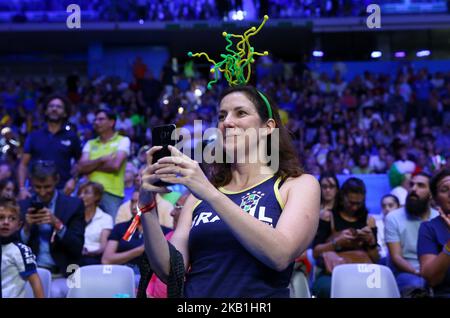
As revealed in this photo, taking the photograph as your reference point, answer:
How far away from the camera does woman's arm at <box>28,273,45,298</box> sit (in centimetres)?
396

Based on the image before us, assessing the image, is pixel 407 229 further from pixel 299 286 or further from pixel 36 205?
pixel 36 205

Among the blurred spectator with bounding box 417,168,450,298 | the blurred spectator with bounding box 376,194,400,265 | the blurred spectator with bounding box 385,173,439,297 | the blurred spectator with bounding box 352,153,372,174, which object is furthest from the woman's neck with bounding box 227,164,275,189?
the blurred spectator with bounding box 352,153,372,174

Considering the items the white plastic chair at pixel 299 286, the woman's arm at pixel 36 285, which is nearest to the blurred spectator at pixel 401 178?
the white plastic chair at pixel 299 286

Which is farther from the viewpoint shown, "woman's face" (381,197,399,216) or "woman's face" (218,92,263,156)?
"woman's face" (381,197,399,216)

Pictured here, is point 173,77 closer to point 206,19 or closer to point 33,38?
point 206,19

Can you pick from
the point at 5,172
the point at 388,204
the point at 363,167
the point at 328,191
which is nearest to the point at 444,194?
the point at 328,191

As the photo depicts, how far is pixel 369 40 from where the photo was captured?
51.6ft

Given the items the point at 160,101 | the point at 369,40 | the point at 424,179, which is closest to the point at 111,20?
the point at 160,101

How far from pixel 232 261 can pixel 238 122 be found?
455 mm

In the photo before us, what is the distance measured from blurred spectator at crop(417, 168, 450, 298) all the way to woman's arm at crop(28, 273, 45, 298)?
2.44 metres

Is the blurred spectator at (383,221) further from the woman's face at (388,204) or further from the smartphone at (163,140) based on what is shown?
the smartphone at (163,140)

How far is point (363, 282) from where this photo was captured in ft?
13.7

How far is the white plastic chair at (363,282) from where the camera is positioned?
414cm

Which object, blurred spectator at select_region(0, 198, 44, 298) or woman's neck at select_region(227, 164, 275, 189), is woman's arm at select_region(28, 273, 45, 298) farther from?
woman's neck at select_region(227, 164, 275, 189)
